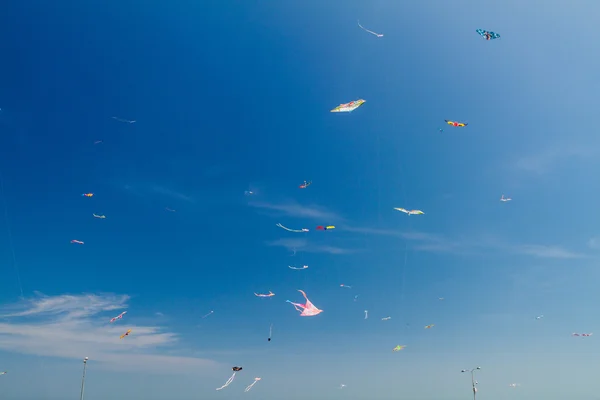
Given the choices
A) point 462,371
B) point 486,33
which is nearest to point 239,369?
point 462,371

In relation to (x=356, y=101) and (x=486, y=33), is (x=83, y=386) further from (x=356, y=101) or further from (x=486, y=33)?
(x=486, y=33)

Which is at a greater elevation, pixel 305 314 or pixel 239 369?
pixel 305 314

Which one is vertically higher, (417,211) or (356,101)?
(356,101)

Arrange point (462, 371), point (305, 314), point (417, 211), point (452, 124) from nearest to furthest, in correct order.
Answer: point (305, 314) < point (452, 124) < point (417, 211) < point (462, 371)

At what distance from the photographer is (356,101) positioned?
23.1 meters

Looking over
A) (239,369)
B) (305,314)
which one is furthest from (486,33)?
(239,369)

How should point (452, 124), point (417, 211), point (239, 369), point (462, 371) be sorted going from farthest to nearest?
point (462, 371)
point (239, 369)
point (417, 211)
point (452, 124)

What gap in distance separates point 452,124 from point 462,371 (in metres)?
32.5

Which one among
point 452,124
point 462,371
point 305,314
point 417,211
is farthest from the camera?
point 462,371

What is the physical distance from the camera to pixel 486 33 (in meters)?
22.7

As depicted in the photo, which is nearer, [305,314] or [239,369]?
[305,314]

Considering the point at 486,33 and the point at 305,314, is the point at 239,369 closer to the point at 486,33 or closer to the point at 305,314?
the point at 305,314

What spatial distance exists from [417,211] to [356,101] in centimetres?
1325

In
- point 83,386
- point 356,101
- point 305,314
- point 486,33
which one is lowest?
point 83,386
